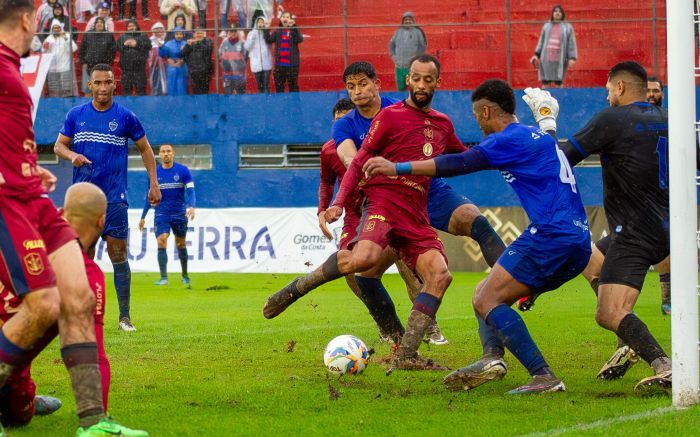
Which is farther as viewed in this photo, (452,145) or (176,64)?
(176,64)

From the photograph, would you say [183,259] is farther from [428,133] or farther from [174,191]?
→ [428,133]

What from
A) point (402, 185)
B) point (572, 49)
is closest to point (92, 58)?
point (572, 49)

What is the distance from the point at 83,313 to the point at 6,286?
433mm

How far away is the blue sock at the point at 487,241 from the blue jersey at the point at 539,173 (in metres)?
1.67

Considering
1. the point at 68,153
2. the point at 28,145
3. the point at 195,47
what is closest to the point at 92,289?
the point at 28,145

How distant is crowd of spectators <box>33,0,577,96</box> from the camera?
82.8 ft

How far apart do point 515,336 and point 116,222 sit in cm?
542

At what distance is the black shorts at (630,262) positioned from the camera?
6980 millimetres

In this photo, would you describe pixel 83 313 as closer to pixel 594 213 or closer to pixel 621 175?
pixel 621 175

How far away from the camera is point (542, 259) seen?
22.4 ft

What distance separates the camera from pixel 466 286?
18.1m

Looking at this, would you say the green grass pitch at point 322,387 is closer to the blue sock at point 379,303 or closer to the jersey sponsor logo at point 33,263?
the blue sock at point 379,303

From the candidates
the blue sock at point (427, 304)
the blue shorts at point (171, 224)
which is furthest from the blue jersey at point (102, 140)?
the blue shorts at point (171, 224)

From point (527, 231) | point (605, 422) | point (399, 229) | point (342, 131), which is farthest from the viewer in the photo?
point (342, 131)
